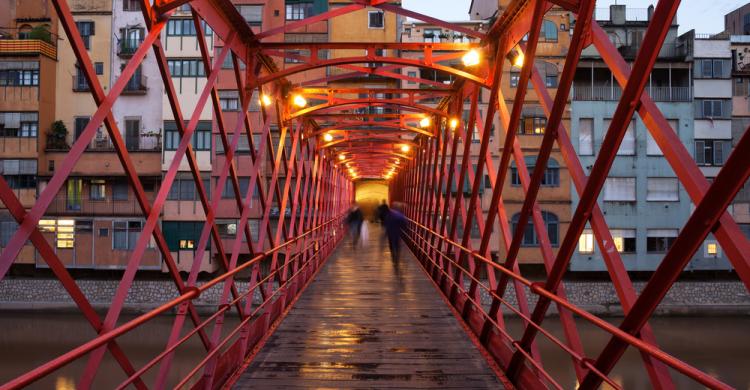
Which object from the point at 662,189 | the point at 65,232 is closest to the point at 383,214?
the point at 662,189

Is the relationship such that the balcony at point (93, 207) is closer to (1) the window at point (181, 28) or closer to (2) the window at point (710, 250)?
(1) the window at point (181, 28)

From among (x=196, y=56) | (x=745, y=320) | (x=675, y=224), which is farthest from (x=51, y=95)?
(x=745, y=320)

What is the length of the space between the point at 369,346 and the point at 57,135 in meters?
26.0

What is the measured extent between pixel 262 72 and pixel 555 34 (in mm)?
22497

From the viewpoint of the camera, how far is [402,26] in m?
29.5

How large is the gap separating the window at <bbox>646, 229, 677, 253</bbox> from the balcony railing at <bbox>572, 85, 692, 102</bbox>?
644 centimetres

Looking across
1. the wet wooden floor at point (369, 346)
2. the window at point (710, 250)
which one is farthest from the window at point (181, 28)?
the window at point (710, 250)

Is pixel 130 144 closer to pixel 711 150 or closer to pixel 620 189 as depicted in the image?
pixel 620 189

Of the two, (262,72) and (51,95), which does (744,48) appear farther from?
(51,95)

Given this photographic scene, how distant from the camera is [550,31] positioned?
87.3 ft

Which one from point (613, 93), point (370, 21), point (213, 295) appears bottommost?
point (213, 295)

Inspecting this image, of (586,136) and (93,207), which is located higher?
(586,136)

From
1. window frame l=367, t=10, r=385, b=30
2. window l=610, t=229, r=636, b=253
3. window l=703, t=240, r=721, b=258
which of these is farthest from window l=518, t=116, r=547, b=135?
window l=703, t=240, r=721, b=258

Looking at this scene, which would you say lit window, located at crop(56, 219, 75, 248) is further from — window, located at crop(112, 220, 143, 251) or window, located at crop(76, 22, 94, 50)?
window, located at crop(76, 22, 94, 50)
